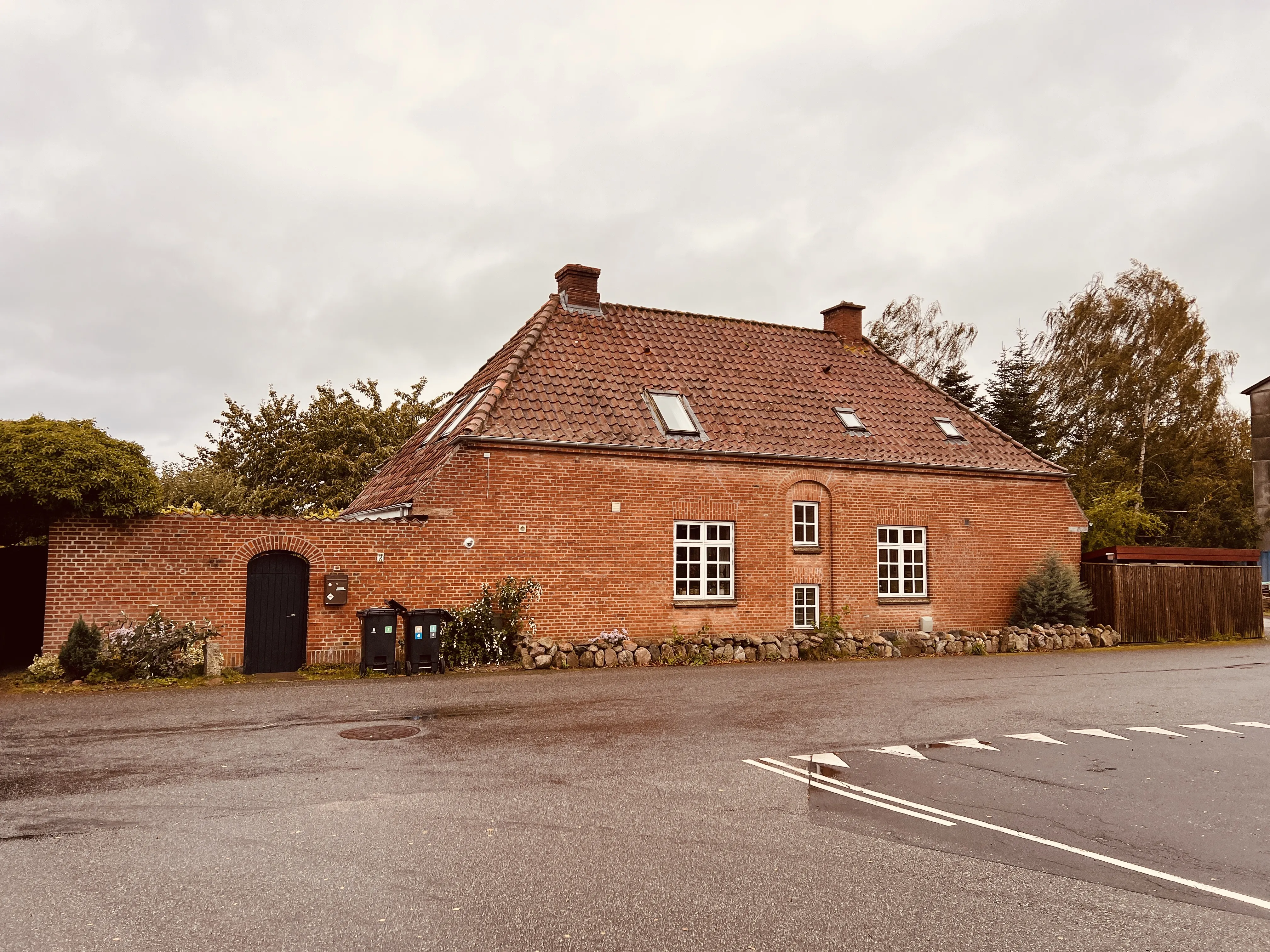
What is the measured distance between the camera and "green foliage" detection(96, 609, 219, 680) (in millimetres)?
13133

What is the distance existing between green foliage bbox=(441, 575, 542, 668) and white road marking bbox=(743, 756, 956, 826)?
26.0ft

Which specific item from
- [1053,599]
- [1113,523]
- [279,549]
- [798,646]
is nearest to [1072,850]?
[798,646]

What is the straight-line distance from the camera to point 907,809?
21.7 ft

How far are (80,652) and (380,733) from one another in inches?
245

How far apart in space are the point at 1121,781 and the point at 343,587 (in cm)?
1178

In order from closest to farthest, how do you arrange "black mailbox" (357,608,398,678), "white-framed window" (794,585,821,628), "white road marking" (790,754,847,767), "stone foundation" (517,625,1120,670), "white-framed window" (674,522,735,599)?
"white road marking" (790,754,847,767) → "black mailbox" (357,608,398,678) → "stone foundation" (517,625,1120,670) → "white-framed window" (674,522,735,599) → "white-framed window" (794,585,821,628)

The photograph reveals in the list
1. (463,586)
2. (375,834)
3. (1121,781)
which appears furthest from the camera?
(463,586)

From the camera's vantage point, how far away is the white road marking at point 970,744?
888 cm

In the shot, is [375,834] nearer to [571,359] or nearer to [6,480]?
[6,480]

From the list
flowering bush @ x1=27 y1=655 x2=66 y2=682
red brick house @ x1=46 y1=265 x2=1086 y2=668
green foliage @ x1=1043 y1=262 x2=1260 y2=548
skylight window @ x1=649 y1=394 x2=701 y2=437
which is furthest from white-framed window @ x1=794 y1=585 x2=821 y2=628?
green foliage @ x1=1043 y1=262 x2=1260 y2=548

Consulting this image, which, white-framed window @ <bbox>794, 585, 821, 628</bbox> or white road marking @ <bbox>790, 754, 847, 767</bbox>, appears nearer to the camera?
white road marking @ <bbox>790, 754, 847, 767</bbox>

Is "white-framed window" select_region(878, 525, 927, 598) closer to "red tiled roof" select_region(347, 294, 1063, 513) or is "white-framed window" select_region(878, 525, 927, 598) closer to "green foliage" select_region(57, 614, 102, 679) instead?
Answer: "red tiled roof" select_region(347, 294, 1063, 513)

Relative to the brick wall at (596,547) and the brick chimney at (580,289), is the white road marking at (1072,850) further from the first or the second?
the brick chimney at (580,289)

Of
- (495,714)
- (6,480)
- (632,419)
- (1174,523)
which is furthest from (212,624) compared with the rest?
(1174,523)
